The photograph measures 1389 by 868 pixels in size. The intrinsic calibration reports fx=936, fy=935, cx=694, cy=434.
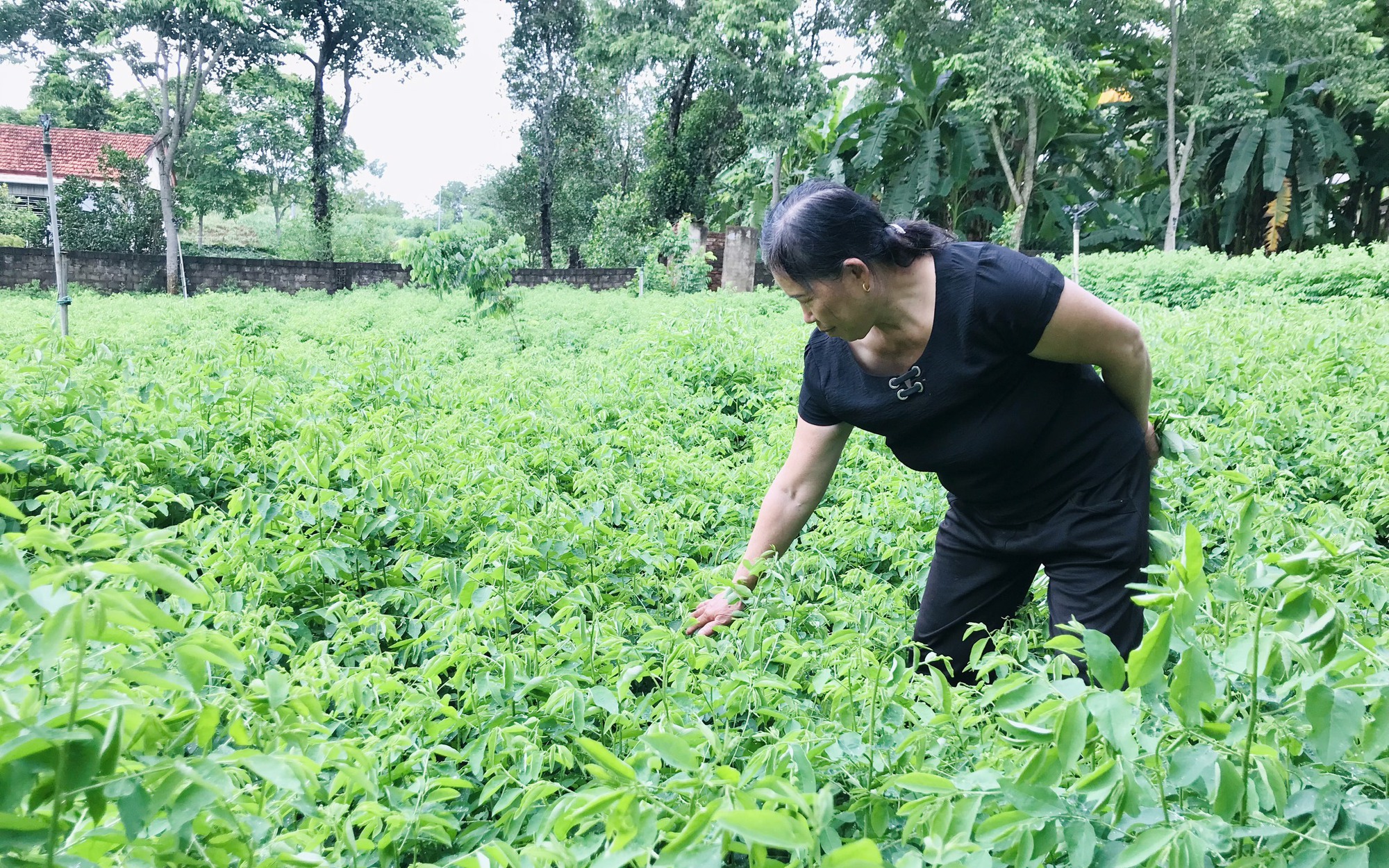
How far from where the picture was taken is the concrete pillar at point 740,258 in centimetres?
1670

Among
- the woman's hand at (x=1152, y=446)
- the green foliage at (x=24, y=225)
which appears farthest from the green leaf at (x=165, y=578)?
the green foliage at (x=24, y=225)

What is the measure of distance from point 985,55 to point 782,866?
19.0 meters

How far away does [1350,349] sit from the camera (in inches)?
214

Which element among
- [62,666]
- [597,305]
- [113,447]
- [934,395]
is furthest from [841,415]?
[597,305]

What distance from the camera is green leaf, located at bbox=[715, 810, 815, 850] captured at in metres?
0.72

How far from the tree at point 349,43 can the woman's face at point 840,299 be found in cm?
2492

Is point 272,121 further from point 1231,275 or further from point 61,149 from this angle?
point 1231,275

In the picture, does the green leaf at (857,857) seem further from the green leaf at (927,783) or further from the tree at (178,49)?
the tree at (178,49)

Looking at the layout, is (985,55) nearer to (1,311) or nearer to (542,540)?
(1,311)

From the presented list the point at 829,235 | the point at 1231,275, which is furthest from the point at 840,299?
the point at 1231,275

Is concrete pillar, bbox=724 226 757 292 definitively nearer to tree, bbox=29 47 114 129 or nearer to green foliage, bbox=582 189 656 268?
green foliage, bbox=582 189 656 268

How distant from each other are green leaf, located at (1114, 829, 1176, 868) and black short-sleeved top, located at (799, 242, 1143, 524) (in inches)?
53.7

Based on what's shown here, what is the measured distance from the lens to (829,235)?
204 centimetres

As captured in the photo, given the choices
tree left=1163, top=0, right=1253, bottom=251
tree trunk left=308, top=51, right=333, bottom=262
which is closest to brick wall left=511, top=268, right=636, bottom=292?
tree trunk left=308, top=51, right=333, bottom=262
